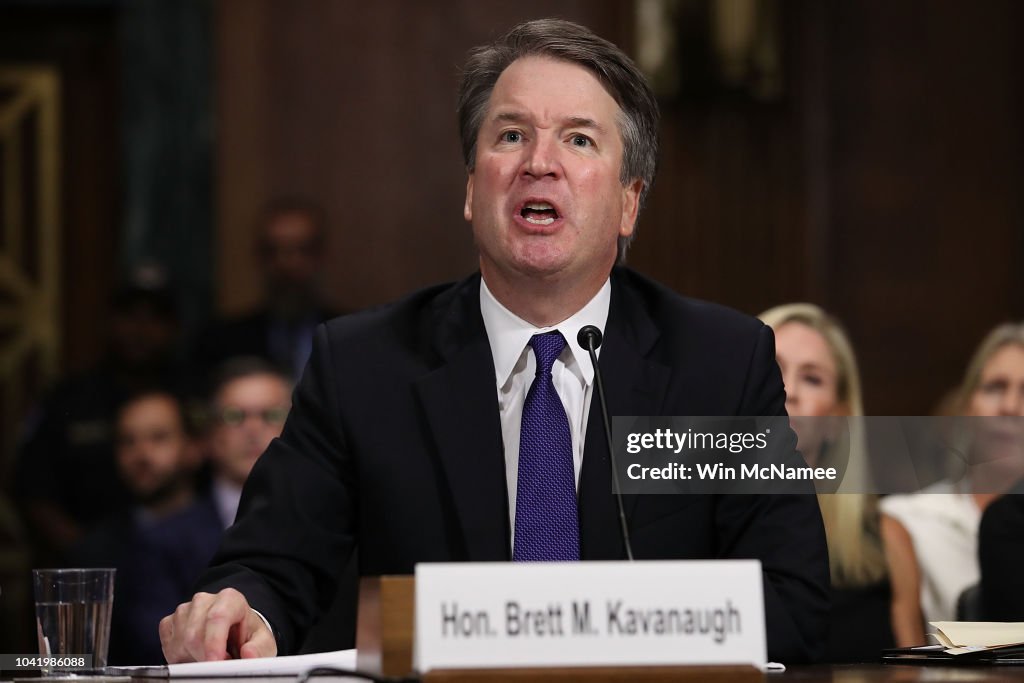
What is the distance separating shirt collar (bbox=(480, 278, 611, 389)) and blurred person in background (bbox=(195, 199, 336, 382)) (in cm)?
286

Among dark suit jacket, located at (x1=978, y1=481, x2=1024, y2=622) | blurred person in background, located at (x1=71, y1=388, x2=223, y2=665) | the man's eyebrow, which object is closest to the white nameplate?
the man's eyebrow

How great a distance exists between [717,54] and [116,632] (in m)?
3.11

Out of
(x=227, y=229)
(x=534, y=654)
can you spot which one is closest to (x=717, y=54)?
(x=227, y=229)

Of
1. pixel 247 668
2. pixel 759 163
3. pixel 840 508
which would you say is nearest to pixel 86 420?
pixel 759 163

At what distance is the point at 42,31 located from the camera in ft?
20.6

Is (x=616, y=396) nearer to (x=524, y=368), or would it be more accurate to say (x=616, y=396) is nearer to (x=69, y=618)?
(x=524, y=368)

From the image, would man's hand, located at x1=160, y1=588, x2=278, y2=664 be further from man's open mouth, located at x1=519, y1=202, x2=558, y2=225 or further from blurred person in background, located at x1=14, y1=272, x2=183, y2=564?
blurred person in background, located at x1=14, y1=272, x2=183, y2=564

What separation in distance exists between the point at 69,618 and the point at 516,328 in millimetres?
822

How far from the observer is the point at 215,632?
1840 mm

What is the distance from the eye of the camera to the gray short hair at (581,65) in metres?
2.30

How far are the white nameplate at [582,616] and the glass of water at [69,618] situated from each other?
0.58 m

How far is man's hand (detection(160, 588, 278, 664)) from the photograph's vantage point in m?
1.84

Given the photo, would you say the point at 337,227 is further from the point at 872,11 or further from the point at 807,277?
the point at 872,11

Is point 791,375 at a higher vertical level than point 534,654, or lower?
higher
